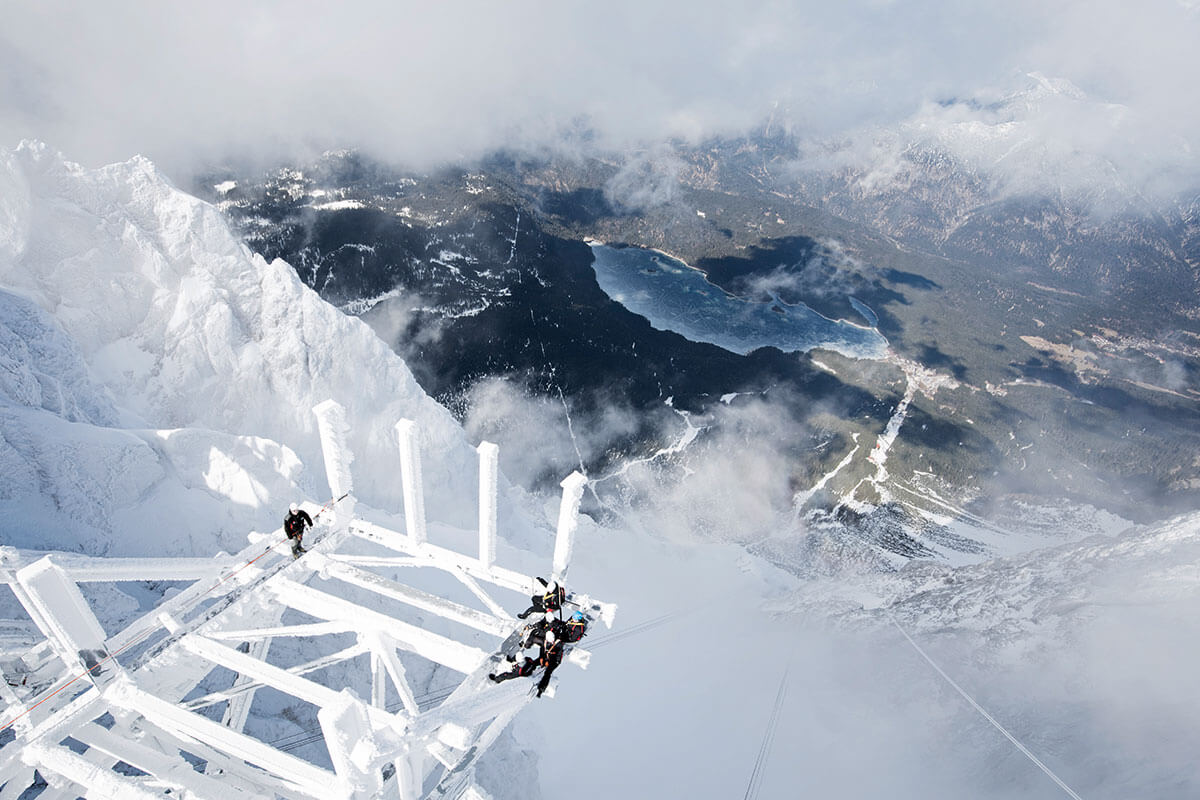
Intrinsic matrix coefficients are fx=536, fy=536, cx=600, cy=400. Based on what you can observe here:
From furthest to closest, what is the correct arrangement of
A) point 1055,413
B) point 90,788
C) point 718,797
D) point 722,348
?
point 722,348 → point 1055,413 → point 718,797 → point 90,788

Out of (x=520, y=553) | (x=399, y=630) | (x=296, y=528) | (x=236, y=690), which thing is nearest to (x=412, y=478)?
(x=399, y=630)

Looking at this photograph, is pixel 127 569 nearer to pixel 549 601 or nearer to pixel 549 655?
pixel 549 601

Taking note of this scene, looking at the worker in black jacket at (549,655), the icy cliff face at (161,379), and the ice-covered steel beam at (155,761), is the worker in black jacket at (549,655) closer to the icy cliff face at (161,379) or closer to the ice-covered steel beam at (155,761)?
the ice-covered steel beam at (155,761)

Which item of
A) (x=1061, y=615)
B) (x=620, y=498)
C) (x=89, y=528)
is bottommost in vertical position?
(x=620, y=498)

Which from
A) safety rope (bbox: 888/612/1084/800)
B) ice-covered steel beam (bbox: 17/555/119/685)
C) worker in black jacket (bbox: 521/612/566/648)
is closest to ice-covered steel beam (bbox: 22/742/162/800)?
ice-covered steel beam (bbox: 17/555/119/685)

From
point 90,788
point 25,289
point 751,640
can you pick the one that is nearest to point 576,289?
point 751,640

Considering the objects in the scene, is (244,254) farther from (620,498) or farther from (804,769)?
(620,498)

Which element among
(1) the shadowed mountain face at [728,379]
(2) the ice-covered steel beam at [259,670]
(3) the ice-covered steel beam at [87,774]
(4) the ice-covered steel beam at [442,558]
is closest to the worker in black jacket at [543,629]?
(4) the ice-covered steel beam at [442,558]
